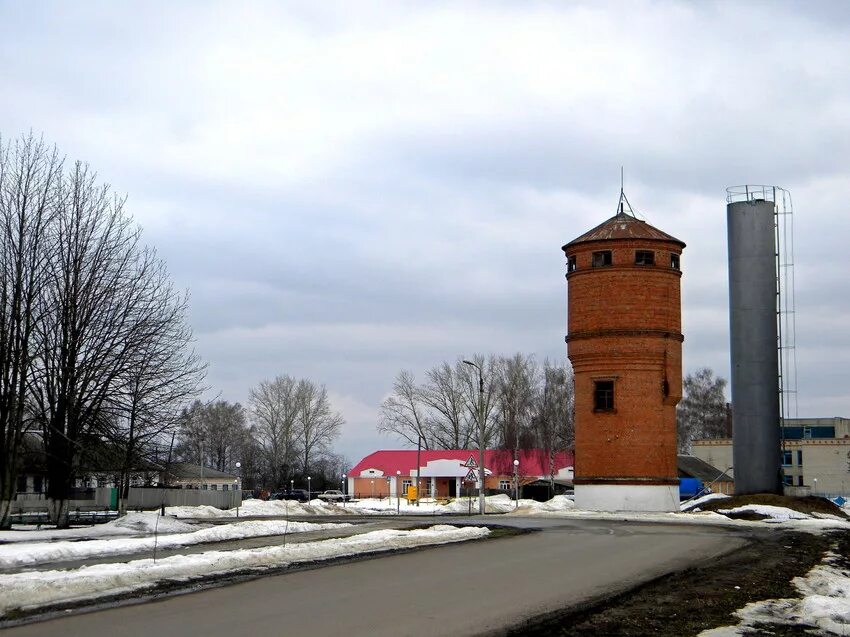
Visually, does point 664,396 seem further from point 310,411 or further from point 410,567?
point 310,411

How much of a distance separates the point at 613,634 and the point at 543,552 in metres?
10.4

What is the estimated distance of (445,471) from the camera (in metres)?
92.8

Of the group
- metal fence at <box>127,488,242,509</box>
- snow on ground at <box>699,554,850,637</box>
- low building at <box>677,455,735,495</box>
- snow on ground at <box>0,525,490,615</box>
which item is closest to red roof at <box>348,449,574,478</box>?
low building at <box>677,455,735,495</box>

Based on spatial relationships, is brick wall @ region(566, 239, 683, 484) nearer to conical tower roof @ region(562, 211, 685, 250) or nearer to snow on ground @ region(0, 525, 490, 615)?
conical tower roof @ region(562, 211, 685, 250)

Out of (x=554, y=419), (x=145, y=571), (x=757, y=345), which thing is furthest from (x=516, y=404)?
(x=145, y=571)

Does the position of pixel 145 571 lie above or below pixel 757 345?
below

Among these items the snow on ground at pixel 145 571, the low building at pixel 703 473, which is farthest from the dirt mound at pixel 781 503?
the low building at pixel 703 473

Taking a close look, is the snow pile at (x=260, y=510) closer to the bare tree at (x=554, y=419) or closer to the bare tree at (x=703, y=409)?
the bare tree at (x=554, y=419)

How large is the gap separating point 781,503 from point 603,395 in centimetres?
1087

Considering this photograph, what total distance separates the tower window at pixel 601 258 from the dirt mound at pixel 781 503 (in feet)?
43.7

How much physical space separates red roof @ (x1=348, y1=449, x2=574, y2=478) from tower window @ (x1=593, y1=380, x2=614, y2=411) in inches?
1800

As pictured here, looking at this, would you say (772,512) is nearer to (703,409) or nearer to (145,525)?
(145,525)

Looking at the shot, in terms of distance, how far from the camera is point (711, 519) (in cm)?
3931

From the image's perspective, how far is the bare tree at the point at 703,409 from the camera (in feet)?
412
